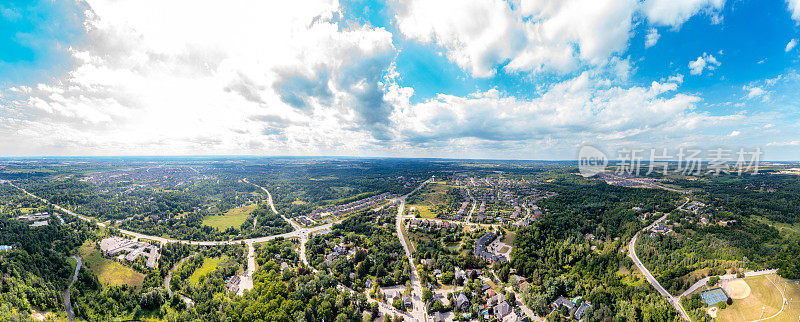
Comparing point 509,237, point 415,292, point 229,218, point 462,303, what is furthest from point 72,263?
point 509,237

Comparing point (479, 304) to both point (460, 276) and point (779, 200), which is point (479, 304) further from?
point (779, 200)

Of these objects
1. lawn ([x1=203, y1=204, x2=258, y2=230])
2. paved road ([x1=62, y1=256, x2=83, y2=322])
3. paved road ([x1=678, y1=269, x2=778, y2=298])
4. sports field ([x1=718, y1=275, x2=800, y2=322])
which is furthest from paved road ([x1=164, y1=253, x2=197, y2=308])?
paved road ([x1=678, y1=269, x2=778, y2=298])

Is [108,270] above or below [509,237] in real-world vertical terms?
below

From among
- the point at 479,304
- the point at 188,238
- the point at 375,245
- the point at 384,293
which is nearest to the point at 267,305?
the point at 384,293

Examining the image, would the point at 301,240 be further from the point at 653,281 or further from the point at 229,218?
the point at 653,281

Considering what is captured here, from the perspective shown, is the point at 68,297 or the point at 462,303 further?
the point at 68,297

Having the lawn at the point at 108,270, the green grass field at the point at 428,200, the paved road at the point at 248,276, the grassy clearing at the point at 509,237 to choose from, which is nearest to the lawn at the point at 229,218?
the lawn at the point at 108,270

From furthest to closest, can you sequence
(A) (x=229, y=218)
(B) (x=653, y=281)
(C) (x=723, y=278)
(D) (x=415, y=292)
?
(A) (x=229, y=218) → (B) (x=653, y=281) → (D) (x=415, y=292) → (C) (x=723, y=278)
